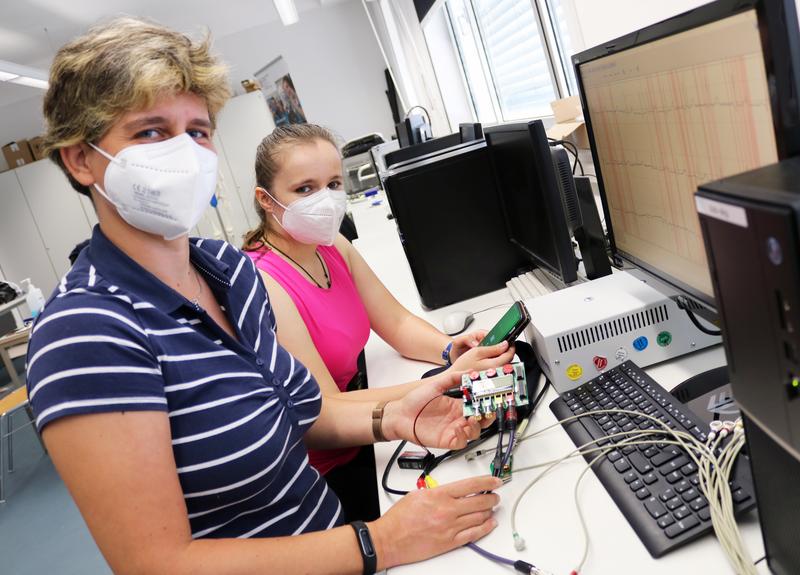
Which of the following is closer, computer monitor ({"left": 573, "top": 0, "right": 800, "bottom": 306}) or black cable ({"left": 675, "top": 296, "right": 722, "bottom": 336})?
computer monitor ({"left": 573, "top": 0, "right": 800, "bottom": 306})

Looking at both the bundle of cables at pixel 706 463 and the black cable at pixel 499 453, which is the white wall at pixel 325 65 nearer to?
the black cable at pixel 499 453

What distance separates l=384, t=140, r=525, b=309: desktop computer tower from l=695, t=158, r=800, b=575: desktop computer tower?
1233 mm

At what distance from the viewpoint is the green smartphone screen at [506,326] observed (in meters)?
1.05

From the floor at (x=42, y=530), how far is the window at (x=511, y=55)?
113 inches

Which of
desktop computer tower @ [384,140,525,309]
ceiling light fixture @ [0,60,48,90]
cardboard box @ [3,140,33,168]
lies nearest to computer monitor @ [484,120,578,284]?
desktop computer tower @ [384,140,525,309]

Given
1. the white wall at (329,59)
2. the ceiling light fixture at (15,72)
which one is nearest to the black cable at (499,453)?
the ceiling light fixture at (15,72)

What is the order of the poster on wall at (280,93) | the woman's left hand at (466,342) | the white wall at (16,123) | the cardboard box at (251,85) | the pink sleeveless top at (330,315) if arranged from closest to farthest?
the woman's left hand at (466,342)
the pink sleeveless top at (330,315)
the poster on wall at (280,93)
the cardboard box at (251,85)
the white wall at (16,123)

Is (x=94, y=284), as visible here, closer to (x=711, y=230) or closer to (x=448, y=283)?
(x=711, y=230)

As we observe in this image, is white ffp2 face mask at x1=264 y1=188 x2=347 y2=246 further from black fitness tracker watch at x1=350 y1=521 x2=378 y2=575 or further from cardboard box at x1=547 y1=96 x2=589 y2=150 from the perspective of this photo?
black fitness tracker watch at x1=350 y1=521 x2=378 y2=575

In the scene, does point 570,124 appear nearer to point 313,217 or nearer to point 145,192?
point 313,217

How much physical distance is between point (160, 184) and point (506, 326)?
2.02 ft

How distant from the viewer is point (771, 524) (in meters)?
0.54

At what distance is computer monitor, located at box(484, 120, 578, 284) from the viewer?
1.26 metres

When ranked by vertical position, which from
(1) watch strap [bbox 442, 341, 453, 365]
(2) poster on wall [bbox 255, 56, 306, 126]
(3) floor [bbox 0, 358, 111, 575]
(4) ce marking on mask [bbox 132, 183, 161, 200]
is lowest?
(3) floor [bbox 0, 358, 111, 575]
